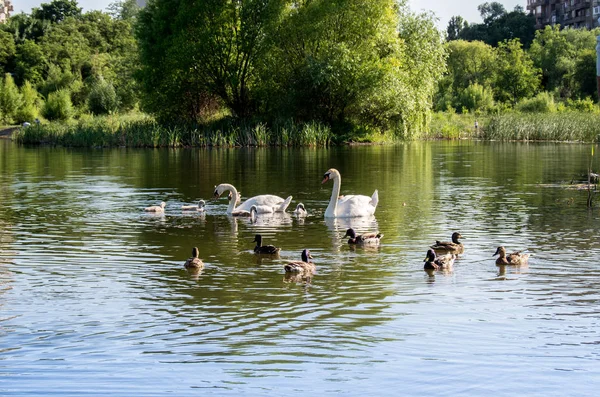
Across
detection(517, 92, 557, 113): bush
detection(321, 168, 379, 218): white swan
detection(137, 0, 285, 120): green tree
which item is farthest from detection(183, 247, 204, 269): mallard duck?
detection(517, 92, 557, 113): bush

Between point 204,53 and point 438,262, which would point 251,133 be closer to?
point 204,53

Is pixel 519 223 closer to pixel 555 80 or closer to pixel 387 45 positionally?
pixel 387 45

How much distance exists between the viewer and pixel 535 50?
375 ft

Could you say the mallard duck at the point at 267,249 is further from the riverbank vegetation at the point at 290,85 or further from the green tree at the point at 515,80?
the green tree at the point at 515,80

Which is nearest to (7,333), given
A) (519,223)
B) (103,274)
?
(103,274)

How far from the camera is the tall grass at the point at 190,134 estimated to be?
62406 mm

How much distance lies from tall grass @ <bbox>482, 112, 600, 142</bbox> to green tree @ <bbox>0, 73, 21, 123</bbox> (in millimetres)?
49011

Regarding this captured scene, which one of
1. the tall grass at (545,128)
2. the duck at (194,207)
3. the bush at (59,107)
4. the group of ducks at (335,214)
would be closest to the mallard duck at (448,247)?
the group of ducks at (335,214)

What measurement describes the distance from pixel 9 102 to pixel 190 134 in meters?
35.5

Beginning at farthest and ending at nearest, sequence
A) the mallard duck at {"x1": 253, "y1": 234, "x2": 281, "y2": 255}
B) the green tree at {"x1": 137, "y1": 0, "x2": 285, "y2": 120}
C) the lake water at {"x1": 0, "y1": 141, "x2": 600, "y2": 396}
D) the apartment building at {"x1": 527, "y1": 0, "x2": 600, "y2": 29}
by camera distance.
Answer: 1. the apartment building at {"x1": 527, "y1": 0, "x2": 600, "y2": 29}
2. the green tree at {"x1": 137, "y1": 0, "x2": 285, "y2": 120}
3. the mallard duck at {"x1": 253, "y1": 234, "x2": 281, "y2": 255}
4. the lake water at {"x1": 0, "y1": 141, "x2": 600, "y2": 396}

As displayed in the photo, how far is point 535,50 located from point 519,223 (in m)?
99.1

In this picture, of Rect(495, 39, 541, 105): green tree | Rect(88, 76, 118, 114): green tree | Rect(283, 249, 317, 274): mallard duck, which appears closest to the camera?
Rect(283, 249, 317, 274): mallard duck

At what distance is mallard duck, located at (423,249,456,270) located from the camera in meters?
14.3

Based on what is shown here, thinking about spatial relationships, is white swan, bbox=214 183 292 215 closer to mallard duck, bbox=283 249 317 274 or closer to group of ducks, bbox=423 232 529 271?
group of ducks, bbox=423 232 529 271
